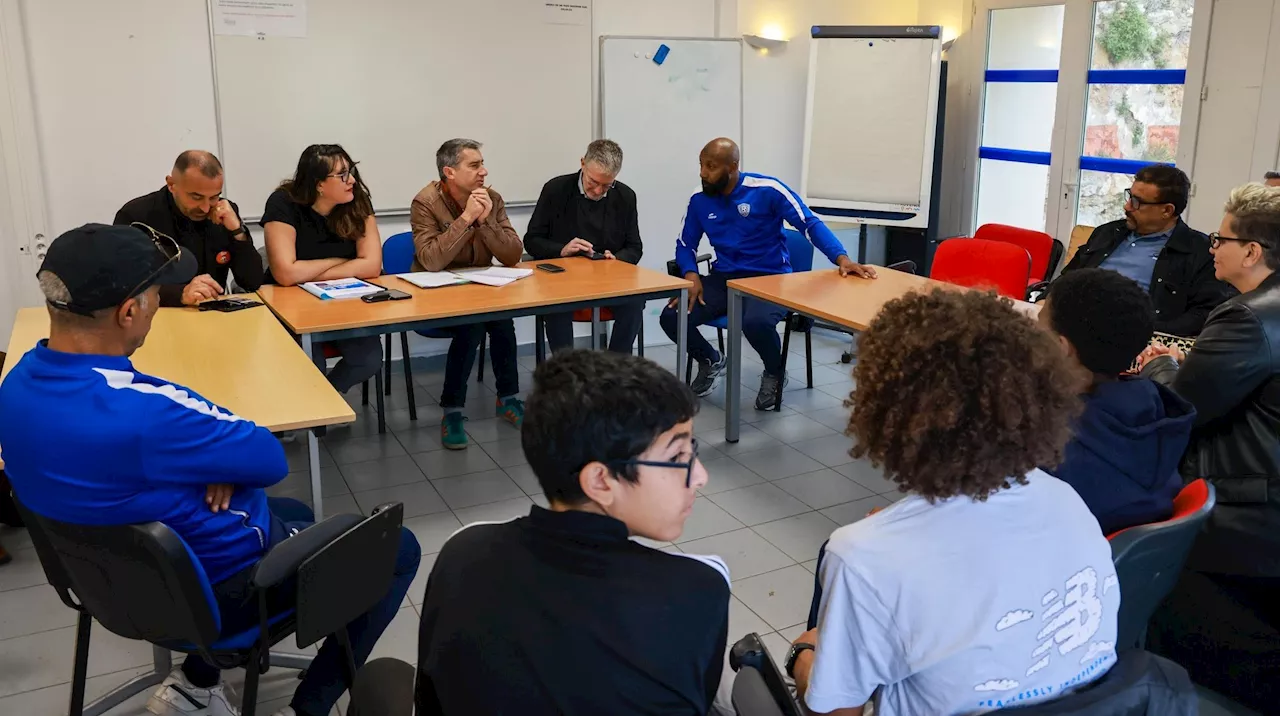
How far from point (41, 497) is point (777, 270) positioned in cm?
355

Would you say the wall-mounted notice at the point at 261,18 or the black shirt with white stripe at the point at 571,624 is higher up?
the wall-mounted notice at the point at 261,18

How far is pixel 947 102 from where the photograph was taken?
6219 mm

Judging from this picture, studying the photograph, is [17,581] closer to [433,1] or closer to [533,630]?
[533,630]

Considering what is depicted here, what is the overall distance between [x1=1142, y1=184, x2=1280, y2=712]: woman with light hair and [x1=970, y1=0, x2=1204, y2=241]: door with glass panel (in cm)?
305

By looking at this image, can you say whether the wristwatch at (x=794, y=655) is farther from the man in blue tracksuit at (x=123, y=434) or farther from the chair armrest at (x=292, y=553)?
the man in blue tracksuit at (x=123, y=434)

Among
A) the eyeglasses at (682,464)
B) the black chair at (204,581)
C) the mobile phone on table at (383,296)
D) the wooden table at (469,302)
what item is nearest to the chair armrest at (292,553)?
the black chair at (204,581)

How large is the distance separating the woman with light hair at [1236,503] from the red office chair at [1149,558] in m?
0.54

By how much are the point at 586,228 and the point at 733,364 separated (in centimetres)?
113

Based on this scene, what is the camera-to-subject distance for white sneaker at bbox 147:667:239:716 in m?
2.19

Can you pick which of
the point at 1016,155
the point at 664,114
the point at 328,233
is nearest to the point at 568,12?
the point at 664,114

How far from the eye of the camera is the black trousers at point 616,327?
4508 millimetres

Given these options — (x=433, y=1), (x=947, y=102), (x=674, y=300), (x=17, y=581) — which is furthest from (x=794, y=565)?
(x=947, y=102)

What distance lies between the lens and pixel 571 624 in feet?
3.40

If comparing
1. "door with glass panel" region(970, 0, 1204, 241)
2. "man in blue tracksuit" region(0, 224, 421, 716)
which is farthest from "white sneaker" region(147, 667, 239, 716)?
"door with glass panel" region(970, 0, 1204, 241)
